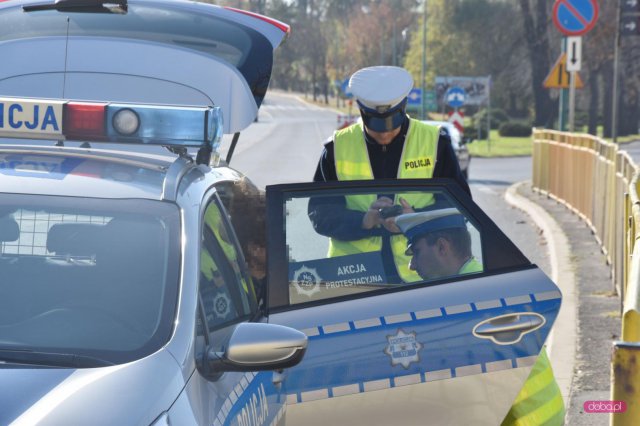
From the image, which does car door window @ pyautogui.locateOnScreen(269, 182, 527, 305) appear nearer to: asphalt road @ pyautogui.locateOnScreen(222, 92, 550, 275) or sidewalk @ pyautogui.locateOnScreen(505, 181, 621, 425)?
sidewalk @ pyautogui.locateOnScreen(505, 181, 621, 425)

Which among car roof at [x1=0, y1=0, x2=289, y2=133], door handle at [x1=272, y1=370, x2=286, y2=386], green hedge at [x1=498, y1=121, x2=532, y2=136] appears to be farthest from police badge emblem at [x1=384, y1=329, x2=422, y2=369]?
green hedge at [x1=498, y1=121, x2=532, y2=136]

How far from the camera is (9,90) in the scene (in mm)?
5512

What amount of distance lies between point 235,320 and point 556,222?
40.3 ft

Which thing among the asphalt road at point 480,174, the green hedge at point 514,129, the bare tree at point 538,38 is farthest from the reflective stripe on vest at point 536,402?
the green hedge at point 514,129

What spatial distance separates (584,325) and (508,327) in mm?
4501

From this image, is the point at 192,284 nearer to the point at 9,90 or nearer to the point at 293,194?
the point at 293,194

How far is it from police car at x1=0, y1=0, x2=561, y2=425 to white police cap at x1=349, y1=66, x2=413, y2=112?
2.57ft

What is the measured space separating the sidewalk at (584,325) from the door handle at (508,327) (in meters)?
2.07

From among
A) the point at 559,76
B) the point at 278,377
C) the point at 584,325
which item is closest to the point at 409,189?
the point at 278,377

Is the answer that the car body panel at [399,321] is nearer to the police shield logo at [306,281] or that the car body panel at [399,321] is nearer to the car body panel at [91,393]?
the police shield logo at [306,281]

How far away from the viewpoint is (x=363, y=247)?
4.34m

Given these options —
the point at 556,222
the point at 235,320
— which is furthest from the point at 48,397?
the point at 556,222

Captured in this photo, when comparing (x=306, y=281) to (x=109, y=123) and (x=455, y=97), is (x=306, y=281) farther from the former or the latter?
(x=455, y=97)

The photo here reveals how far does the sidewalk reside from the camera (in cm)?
667
